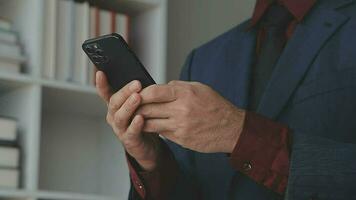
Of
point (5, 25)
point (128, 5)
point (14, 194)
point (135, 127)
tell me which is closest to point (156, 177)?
point (135, 127)

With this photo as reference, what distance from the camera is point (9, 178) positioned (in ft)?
6.25

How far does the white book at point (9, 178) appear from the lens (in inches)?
74.7

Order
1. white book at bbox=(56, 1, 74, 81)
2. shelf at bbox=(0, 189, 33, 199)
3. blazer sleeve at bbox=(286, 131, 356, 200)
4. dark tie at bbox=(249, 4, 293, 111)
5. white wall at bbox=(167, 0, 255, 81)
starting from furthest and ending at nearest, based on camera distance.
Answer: white wall at bbox=(167, 0, 255, 81) < white book at bbox=(56, 1, 74, 81) < shelf at bbox=(0, 189, 33, 199) < dark tie at bbox=(249, 4, 293, 111) < blazer sleeve at bbox=(286, 131, 356, 200)

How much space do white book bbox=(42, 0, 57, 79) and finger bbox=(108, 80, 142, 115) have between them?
920 mm

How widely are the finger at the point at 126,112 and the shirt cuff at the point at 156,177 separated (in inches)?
4.7

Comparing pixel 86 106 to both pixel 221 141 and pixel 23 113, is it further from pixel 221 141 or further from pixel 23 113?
pixel 221 141

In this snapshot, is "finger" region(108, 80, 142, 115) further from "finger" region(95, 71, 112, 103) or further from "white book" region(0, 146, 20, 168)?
"white book" region(0, 146, 20, 168)

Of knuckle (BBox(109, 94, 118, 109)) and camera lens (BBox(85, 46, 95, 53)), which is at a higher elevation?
camera lens (BBox(85, 46, 95, 53))

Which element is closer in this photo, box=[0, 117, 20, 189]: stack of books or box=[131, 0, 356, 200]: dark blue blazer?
box=[131, 0, 356, 200]: dark blue blazer

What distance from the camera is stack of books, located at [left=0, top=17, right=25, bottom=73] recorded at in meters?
1.95

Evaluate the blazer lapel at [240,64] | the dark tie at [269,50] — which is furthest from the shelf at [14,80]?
the dark tie at [269,50]

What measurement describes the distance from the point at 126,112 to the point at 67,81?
3.26ft

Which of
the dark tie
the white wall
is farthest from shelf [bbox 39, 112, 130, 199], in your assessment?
the dark tie

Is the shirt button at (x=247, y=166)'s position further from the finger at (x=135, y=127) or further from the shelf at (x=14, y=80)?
the shelf at (x=14, y=80)
